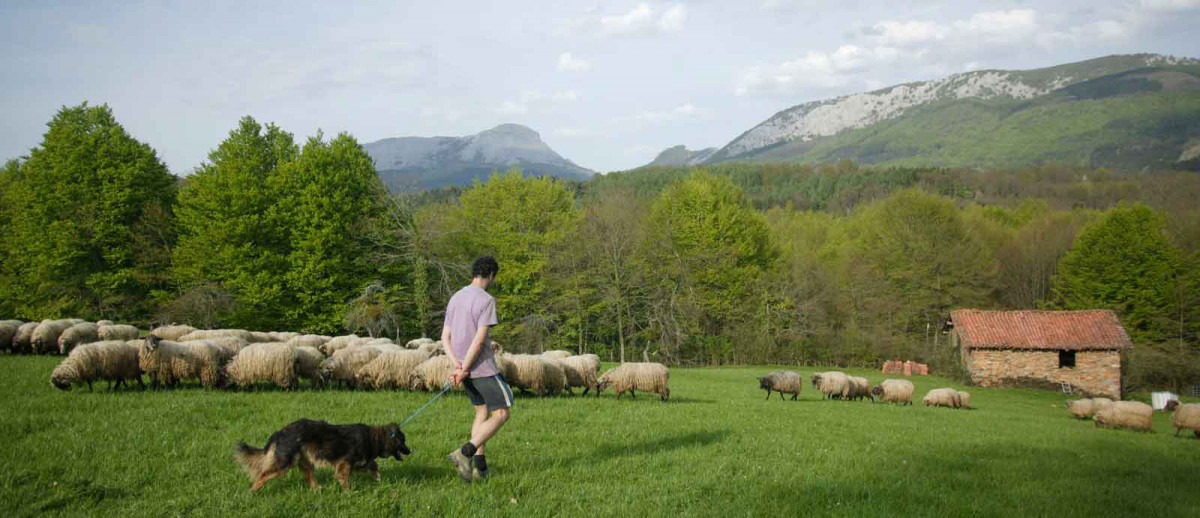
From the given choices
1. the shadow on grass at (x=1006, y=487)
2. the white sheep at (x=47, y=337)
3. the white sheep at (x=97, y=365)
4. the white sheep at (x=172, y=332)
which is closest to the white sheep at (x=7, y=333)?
the white sheep at (x=47, y=337)

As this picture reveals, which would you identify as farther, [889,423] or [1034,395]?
[1034,395]

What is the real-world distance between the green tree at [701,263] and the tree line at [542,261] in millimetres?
180

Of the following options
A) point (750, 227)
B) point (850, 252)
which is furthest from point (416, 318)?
point (850, 252)

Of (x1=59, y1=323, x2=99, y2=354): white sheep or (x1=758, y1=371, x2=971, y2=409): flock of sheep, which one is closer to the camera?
(x1=59, y1=323, x2=99, y2=354): white sheep

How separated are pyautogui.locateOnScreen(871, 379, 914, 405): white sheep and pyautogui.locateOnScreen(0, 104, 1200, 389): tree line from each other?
19859mm

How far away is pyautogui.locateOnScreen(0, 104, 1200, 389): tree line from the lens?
38.9 meters

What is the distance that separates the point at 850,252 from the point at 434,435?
64.1 meters

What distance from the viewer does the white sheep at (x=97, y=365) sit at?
13055mm

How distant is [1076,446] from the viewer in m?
14.1

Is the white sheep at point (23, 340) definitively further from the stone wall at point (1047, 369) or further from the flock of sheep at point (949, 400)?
the stone wall at point (1047, 369)

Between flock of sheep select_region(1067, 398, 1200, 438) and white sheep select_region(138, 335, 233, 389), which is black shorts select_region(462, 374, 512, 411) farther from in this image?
flock of sheep select_region(1067, 398, 1200, 438)

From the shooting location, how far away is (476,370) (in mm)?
7426

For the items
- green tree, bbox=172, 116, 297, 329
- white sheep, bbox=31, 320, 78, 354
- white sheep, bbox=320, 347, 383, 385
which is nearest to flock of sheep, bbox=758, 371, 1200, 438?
white sheep, bbox=320, 347, 383, 385

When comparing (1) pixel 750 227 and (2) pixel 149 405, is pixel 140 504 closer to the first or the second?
(2) pixel 149 405
